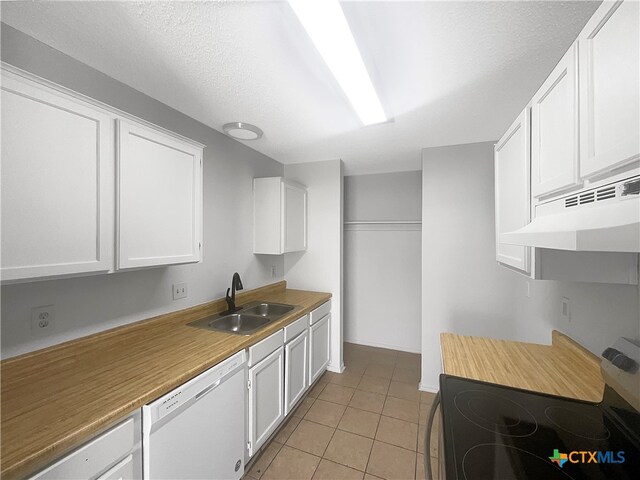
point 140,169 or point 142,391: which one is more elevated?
point 140,169

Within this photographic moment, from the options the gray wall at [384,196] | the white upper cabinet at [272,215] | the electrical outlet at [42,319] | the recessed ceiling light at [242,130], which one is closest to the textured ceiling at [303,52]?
the recessed ceiling light at [242,130]

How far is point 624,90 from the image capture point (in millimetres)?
646

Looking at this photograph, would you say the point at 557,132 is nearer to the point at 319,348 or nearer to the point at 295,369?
the point at 295,369

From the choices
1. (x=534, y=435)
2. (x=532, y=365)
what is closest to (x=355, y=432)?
(x=532, y=365)

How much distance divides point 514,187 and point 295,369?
201 centimetres

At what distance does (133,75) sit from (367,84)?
52.0 inches

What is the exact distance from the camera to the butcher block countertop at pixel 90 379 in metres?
0.78

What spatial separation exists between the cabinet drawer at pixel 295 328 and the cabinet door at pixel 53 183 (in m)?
1.26

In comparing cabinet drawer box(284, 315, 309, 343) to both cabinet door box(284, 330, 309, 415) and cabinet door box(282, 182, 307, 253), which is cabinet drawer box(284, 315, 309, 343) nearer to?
cabinet door box(284, 330, 309, 415)

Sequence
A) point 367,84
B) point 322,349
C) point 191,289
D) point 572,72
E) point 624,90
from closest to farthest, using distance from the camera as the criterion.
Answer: point 624,90
point 572,72
point 367,84
point 191,289
point 322,349

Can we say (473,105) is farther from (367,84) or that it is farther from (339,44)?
(339,44)

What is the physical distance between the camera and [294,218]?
283 cm

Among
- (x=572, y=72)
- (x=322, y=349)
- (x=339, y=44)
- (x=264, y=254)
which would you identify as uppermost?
(x=339, y=44)

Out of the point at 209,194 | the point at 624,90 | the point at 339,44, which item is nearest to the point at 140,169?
the point at 209,194
